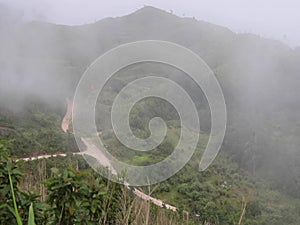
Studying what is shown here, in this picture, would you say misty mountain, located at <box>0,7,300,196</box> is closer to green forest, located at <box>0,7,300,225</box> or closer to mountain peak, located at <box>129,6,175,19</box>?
green forest, located at <box>0,7,300,225</box>

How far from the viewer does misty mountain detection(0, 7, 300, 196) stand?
23969 mm

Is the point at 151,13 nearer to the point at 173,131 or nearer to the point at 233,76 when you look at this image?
the point at 233,76

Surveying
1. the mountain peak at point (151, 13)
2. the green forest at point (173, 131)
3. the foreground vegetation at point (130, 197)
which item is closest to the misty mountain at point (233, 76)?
the green forest at point (173, 131)

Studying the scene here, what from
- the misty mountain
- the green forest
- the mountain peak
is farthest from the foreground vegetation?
the mountain peak

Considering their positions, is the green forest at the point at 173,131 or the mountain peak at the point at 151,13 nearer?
the green forest at the point at 173,131

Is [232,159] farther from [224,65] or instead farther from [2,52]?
[2,52]

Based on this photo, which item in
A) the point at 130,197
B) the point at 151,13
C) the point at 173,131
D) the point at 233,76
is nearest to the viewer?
the point at 130,197

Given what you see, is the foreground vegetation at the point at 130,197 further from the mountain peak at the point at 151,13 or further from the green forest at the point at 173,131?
the mountain peak at the point at 151,13

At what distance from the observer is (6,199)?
5.15ft

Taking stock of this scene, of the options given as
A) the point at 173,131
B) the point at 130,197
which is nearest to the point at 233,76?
the point at 173,131

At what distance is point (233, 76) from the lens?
109ft

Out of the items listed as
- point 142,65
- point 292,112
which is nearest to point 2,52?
point 142,65

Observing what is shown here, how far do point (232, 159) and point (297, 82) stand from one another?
10812 mm

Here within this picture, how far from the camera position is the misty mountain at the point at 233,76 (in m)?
24.0
